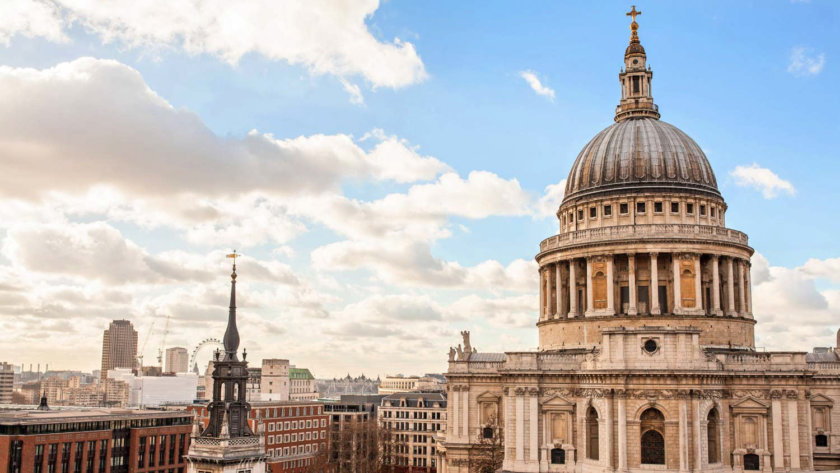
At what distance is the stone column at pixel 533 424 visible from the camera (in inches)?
2457

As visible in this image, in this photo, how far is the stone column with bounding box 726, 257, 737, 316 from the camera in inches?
2744

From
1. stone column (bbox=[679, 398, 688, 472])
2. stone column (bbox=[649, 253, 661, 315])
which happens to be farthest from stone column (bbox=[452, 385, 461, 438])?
stone column (bbox=[679, 398, 688, 472])

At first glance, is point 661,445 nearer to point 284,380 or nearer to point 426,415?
point 426,415

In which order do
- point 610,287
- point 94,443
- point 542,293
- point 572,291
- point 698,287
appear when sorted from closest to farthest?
point 698,287 < point 610,287 < point 572,291 < point 542,293 < point 94,443

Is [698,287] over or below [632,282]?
below

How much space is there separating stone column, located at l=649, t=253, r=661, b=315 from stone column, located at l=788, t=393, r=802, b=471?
42.8ft

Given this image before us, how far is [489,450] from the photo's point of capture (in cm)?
6600

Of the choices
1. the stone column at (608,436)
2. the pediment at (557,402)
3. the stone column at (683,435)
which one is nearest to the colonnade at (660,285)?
the pediment at (557,402)

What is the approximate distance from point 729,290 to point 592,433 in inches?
753

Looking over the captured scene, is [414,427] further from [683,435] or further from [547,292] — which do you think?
[683,435]

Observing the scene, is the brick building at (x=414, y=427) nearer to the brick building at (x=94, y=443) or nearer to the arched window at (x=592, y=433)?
the brick building at (x=94, y=443)

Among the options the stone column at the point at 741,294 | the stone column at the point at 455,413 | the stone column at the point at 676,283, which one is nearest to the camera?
the stone column at the point at 455,413

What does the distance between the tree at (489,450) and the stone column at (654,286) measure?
16.3 meters

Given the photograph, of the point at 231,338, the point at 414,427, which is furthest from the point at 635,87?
the point at 414,427
